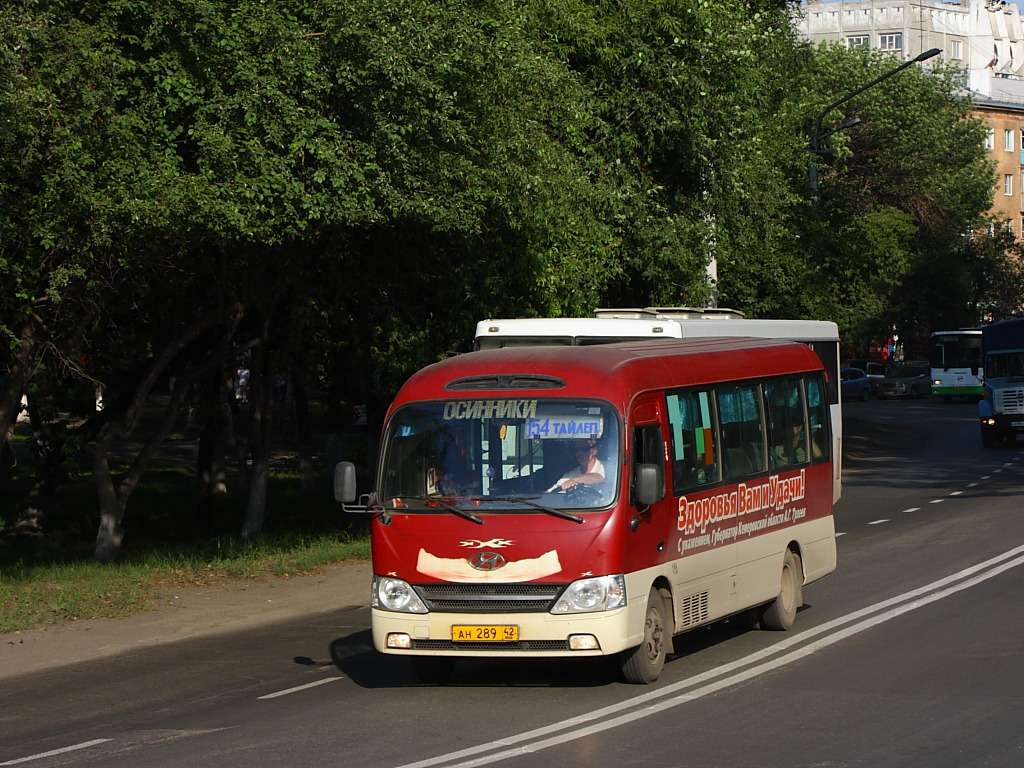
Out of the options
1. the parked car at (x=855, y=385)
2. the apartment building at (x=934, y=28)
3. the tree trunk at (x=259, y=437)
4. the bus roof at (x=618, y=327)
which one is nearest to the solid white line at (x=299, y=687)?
the bus roof at (x=618, y=327)

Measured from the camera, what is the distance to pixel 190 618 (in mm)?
14773

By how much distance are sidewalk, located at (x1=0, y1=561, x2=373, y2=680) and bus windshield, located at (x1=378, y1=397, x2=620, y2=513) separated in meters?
4.45

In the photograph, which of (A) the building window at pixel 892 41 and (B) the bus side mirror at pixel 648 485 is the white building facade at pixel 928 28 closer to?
(A) the building window at pixel 892 41

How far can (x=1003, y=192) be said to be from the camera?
102 metres

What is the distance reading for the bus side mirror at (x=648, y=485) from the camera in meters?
9.60

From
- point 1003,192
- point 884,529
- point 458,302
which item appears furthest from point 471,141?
point 1003,192

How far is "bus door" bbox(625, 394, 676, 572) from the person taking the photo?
384 inches

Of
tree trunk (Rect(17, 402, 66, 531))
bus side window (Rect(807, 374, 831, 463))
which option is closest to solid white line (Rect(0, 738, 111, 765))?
bus side window (Rect(807, 374, 831, 463))

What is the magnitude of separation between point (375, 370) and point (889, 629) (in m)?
9.48

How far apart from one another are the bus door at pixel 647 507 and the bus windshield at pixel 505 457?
219mm

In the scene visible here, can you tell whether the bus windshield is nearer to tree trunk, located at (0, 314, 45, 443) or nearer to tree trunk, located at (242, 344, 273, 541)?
Result: tree trunk, located at (0, 314, 45, 443)

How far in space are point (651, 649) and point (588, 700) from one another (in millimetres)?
718

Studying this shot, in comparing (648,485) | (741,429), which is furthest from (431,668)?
(741,429)

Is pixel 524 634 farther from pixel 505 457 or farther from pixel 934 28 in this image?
pixel 934 28
